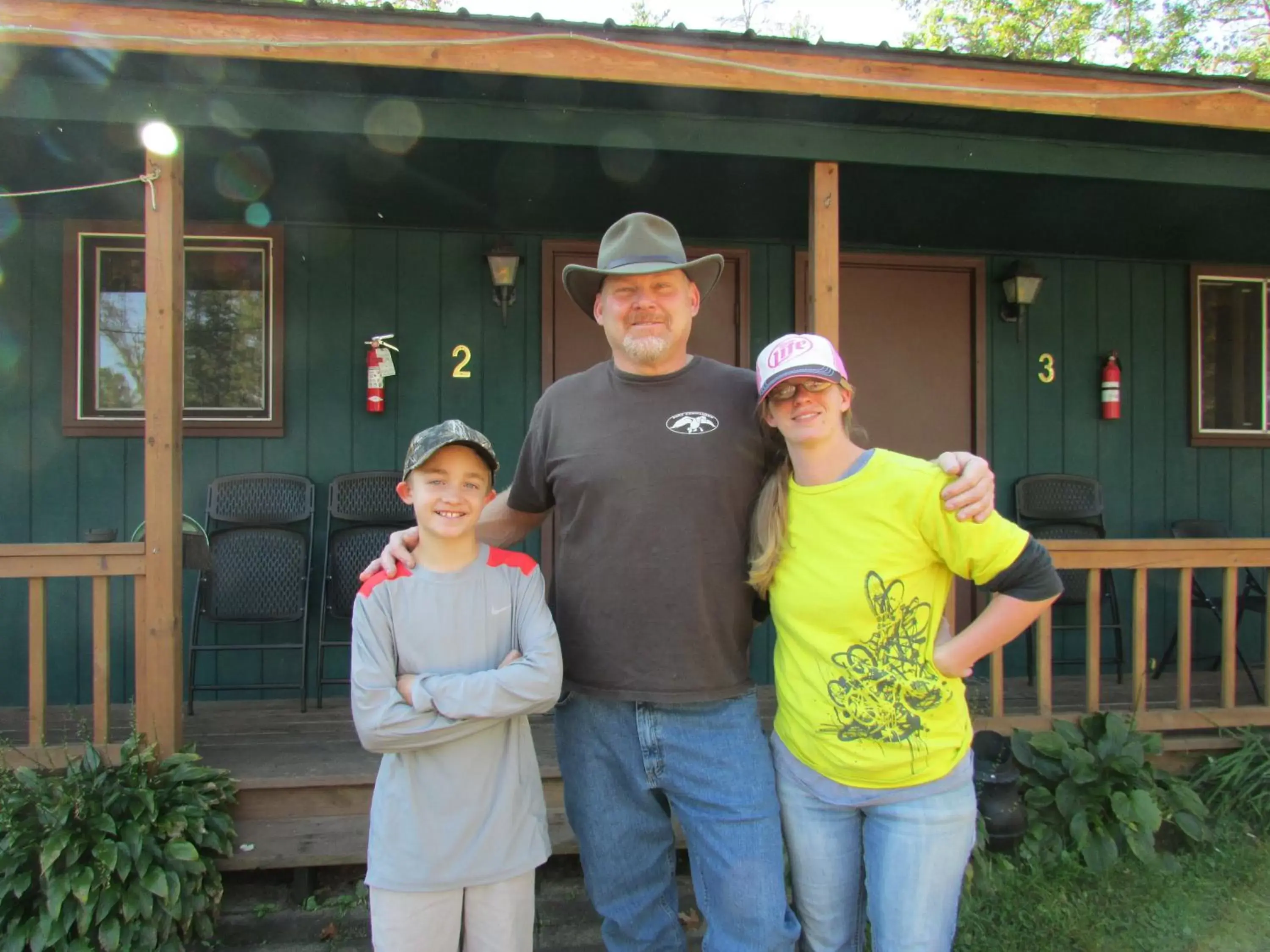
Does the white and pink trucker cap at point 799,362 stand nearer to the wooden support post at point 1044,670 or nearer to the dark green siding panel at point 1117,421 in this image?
the wooden support post at point 1044,670

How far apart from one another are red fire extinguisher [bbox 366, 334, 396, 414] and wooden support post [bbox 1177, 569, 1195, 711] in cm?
358

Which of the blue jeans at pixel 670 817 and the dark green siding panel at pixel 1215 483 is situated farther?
the dark green siding panel at pixel 1215 483

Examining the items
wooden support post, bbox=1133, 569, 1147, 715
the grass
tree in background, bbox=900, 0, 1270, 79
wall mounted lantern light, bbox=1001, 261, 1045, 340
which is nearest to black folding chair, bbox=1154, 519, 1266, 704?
wooden support post, bbox=1133, 569, 1147, 715

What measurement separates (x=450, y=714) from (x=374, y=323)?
3.04 meters

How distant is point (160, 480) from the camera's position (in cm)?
288

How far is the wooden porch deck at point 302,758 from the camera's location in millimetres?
2941

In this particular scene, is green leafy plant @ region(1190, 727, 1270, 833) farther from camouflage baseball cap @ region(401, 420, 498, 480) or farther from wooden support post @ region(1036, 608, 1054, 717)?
camouflage baseball cap @ region(401, 420, 498, 480)

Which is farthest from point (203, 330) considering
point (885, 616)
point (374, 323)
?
point (885, 616)

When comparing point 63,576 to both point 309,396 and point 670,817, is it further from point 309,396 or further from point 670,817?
point 670,817

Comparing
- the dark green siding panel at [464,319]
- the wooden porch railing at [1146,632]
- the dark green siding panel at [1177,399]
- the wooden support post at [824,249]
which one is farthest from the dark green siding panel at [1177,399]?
the dark green siding panel at [464,319]

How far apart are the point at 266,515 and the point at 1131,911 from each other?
151 inches

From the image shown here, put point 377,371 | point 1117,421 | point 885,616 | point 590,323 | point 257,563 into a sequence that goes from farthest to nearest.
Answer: point 1117,421 < point 590,323 < point 377,371 < point 257,563 < point 885,616

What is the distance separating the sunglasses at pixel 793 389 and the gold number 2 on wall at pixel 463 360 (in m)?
2.90

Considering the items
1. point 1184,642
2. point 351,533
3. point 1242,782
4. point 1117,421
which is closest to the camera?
point 1242,782
